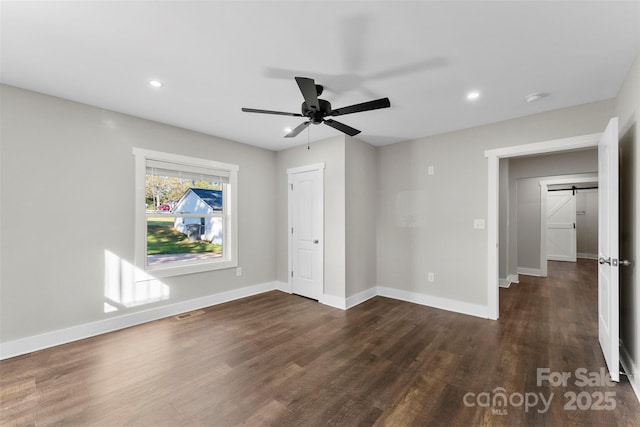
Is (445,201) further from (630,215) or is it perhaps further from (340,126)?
(340,126)

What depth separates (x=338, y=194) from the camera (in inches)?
159

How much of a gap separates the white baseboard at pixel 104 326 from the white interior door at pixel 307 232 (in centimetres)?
101

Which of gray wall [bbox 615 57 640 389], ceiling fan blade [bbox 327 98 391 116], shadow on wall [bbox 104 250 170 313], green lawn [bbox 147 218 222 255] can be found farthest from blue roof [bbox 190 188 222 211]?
gray wall [bbox 615 57 640 389]

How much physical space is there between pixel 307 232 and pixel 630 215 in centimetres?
367

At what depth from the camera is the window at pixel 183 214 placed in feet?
11.3

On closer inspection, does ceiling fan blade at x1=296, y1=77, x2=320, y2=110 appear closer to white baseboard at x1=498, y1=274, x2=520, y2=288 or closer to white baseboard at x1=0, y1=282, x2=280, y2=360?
white baseboard at x1=0, y1=282, x2=280, y2=360

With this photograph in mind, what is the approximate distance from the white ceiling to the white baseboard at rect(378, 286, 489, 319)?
8.39 ft

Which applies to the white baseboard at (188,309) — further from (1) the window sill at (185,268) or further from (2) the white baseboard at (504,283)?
(2) the white baseboard at (504,283)

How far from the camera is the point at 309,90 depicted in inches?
79.4

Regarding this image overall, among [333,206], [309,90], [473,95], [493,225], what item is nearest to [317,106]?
[309,90]

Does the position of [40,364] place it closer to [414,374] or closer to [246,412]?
[246,412]

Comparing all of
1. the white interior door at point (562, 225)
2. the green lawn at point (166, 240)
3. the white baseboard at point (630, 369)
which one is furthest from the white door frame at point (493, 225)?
the white interior door at point (562, 225)

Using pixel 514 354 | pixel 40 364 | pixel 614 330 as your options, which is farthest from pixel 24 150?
pixel 614 330

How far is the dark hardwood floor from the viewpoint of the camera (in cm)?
181
